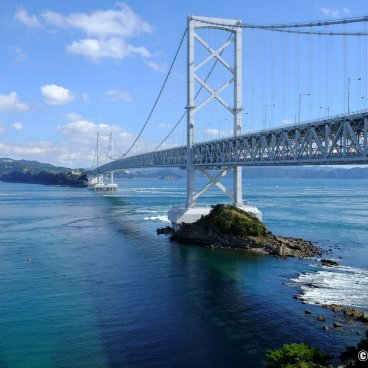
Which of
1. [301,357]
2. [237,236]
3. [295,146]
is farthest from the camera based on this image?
[237,236]

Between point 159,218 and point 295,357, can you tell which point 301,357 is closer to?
point 295,357

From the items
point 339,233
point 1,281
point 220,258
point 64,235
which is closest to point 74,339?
point 1,281

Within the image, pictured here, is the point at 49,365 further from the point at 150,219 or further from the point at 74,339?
the point at 150,219

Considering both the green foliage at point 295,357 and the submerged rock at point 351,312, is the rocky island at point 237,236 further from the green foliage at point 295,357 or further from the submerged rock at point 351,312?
the green foliage at point 295,357

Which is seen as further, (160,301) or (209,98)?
(209,98)

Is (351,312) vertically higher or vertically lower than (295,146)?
lower

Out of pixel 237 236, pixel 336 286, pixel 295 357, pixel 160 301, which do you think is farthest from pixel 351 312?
pixel 237 236
